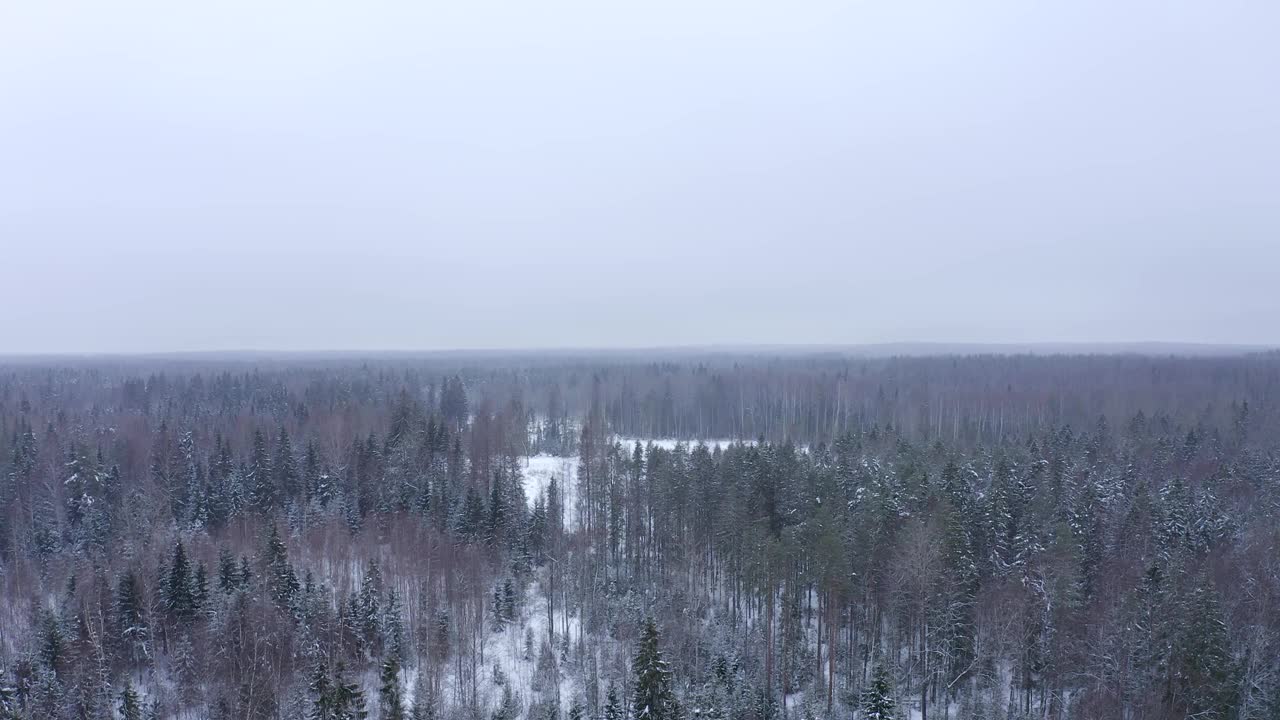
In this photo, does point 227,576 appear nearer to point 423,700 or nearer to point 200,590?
point 200,590

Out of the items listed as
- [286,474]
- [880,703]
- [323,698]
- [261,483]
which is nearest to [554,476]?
[286,474]

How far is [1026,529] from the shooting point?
37469 millimetres

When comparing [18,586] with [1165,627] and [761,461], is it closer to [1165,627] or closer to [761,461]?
[761,461]

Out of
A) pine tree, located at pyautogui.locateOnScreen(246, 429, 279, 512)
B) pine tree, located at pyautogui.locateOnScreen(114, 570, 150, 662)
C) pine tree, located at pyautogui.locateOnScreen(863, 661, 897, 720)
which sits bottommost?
pine tree, located at pyautogui.locateOnScreen(114, 570, 150, 662)

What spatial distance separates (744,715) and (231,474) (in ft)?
154

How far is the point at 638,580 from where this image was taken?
48.3 meters

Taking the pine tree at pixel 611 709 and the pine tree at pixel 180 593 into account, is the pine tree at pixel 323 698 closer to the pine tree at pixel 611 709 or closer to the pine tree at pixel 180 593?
the pine tree at pixel 611 709

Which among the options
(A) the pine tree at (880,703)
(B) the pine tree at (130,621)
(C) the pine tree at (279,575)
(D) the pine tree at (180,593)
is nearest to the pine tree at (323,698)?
(C) the pine tree at (279,575)

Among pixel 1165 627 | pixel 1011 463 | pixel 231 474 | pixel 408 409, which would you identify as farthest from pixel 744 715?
pixel 408 409

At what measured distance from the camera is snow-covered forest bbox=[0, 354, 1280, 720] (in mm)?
30922

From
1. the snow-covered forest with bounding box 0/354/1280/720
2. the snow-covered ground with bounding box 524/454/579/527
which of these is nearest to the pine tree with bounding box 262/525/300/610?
the snow-covered forest with bounding box 0/354/1280/720

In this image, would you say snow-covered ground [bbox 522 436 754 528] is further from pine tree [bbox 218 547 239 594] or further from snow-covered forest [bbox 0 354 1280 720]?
pine tree [bbox 218 547 239 594]

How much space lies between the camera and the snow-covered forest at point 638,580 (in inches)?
1217

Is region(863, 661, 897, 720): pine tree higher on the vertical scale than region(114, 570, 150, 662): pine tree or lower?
higher
